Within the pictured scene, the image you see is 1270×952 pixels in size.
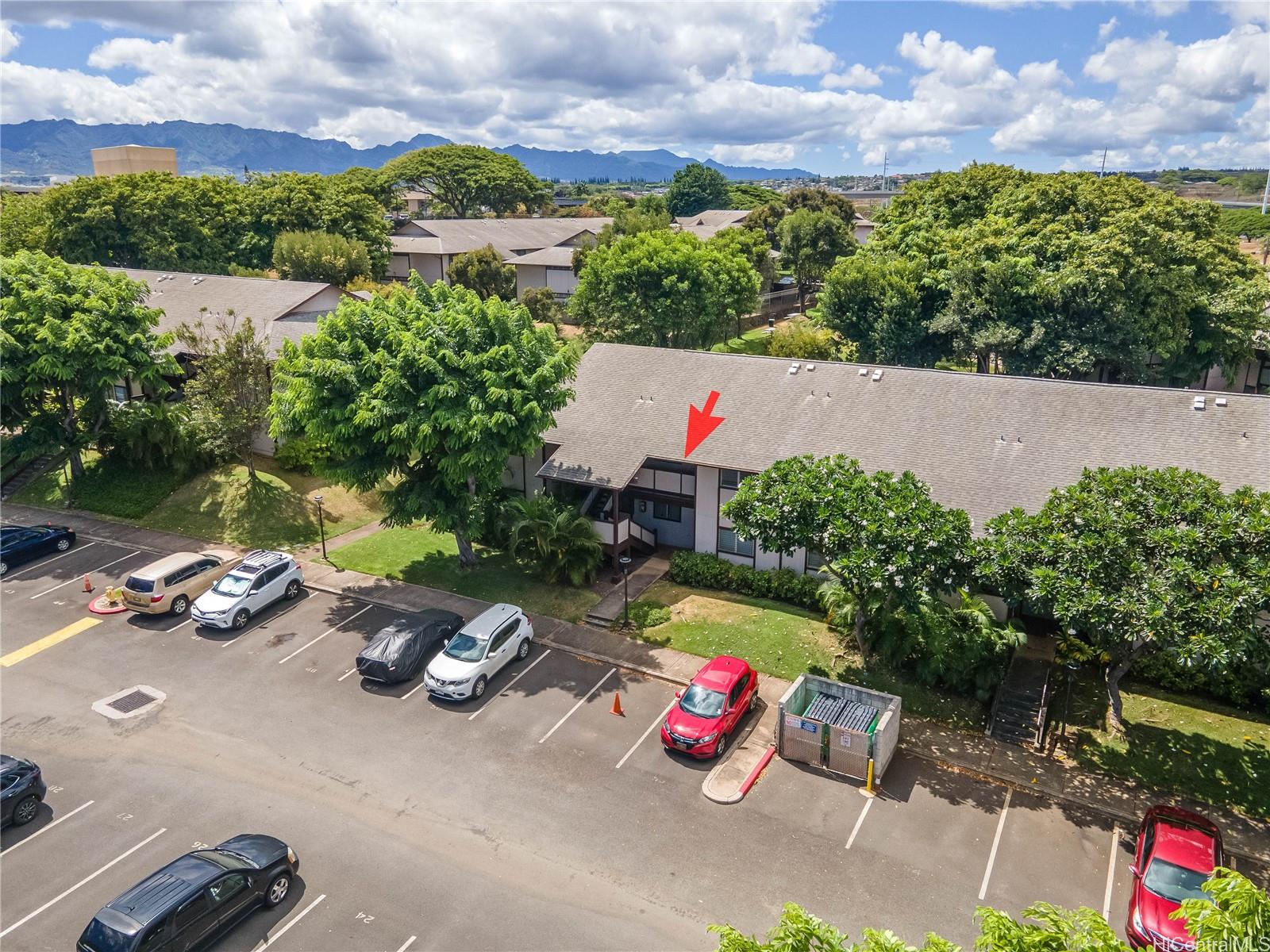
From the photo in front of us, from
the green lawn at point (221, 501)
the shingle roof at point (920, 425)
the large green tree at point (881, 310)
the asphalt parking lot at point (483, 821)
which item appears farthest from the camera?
the large green tree at point (881, 310)

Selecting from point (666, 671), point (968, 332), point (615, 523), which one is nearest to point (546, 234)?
point (968, 332)

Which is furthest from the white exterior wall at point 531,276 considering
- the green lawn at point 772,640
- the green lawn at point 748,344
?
the green lawn at point 772,640

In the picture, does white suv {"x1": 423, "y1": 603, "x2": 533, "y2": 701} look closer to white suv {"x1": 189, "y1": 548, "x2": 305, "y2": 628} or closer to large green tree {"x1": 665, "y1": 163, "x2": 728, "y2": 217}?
white suv {"x1": 189, "y1": 548, "x2": 305, "y2": 628}

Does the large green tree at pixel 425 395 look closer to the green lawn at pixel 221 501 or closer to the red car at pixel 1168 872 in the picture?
the green lawn at pixel 221 501

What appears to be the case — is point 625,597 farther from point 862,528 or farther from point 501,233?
point 501,233

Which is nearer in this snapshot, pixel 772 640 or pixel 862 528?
pixel 862 528

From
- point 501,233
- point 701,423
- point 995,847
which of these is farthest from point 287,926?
point 501,233

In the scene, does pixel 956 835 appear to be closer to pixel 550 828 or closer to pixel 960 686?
pixel 960 686
